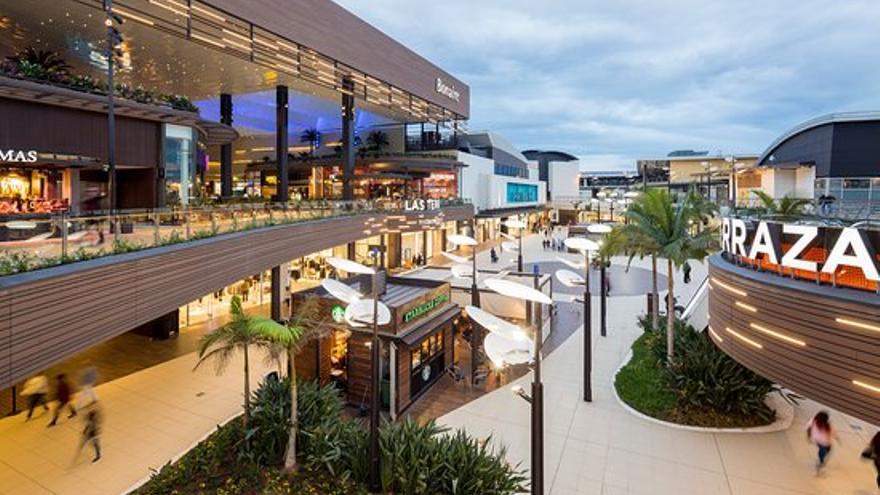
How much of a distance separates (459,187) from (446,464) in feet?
132

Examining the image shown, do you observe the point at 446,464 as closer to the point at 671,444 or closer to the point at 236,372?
the point at 671,444

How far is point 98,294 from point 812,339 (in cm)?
1272

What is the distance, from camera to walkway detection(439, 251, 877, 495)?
9469mm

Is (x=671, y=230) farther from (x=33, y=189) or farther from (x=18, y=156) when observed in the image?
(x=33, y=189)

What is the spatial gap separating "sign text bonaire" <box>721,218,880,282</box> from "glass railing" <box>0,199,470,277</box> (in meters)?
13.2

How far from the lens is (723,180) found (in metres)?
55.8

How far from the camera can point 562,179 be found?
88000mm

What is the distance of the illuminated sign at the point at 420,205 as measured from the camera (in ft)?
111

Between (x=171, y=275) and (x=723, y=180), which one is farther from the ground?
(x=723, y=180)

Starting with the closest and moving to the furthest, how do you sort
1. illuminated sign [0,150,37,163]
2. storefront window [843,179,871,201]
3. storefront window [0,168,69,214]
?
illuminated sign [0,150,37,163] < storefront window [0,168,69,214] < storefront window [843,179,871,201]

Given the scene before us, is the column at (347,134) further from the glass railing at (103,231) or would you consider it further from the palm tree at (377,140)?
the palm tree at (377,140)

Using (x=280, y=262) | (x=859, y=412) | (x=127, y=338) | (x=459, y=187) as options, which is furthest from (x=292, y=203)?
(x=459, y=187)

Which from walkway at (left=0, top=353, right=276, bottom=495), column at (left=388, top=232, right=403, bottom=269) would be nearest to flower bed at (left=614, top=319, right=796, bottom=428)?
walkway at (left=0, top=353, right=276, bottom=495)

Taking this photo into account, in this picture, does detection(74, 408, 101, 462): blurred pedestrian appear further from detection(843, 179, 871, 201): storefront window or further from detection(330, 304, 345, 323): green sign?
detection(843, 179, 871, 201): storefront window
